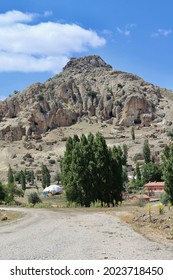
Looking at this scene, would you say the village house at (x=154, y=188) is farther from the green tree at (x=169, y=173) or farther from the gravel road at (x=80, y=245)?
the gravel road at (x=80, y=245)

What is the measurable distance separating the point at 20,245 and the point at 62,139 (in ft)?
598

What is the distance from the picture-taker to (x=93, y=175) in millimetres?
38000

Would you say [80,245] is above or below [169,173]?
below

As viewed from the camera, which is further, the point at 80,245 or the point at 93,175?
the point at 93,175

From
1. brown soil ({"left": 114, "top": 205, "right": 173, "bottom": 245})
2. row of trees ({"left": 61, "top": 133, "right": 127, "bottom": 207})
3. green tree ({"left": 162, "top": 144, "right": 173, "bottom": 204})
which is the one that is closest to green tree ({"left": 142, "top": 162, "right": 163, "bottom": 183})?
green tree ({"left": 162, "top": 144, "right": 173, "bottom": 204})

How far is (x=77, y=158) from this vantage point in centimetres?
3878

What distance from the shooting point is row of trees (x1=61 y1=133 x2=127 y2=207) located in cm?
3781

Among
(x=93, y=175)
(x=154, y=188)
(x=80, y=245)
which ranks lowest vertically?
(x=154, y=188)

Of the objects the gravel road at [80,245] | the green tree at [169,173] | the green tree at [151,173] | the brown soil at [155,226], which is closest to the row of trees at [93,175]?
the green tree at [169,173]

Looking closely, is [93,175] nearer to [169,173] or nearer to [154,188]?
[169,173]

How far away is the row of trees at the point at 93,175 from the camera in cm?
3781

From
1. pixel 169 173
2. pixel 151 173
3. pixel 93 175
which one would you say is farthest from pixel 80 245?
pixel 151 173
